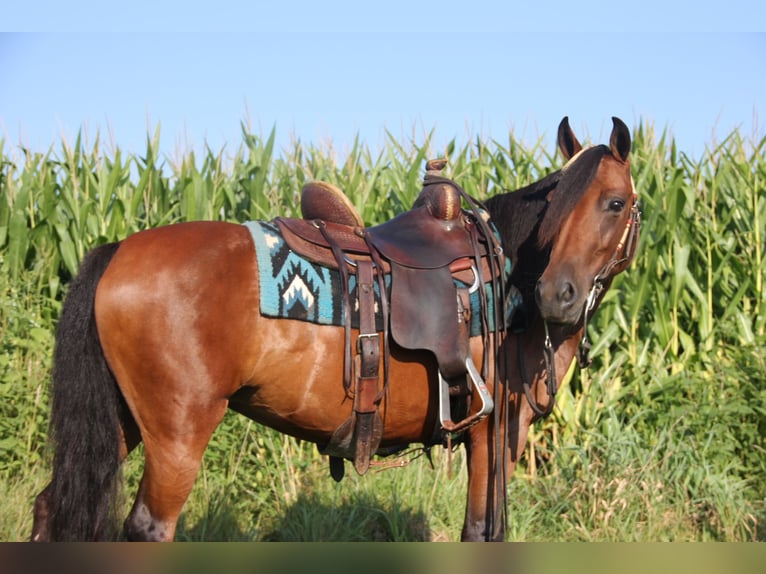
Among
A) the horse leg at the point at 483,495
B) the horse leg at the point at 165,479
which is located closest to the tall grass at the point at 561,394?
the horse leg at the point at 483,495

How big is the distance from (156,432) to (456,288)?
1.45 metres

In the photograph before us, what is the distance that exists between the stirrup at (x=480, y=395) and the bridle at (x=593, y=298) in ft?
1.08

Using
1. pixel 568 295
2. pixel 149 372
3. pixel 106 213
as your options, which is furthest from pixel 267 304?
pixel 106 213

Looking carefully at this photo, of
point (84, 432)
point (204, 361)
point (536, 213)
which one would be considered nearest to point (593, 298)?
point (536, 213)

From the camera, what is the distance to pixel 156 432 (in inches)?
118

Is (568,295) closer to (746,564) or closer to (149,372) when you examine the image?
(746,564)

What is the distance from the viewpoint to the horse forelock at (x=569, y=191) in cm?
Result: 334

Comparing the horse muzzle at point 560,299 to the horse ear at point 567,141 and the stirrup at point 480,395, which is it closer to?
the stirrup at point 480,395

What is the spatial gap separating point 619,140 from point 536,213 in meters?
0.51

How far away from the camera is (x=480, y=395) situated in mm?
3363

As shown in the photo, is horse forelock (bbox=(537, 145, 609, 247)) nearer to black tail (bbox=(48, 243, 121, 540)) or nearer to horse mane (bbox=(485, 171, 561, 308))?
horse mane (bbox=(485, 171, 561, 308))

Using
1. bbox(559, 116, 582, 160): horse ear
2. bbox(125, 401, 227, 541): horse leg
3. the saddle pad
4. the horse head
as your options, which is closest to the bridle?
the horse head

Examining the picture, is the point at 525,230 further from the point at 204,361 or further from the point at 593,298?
the point at 204,361

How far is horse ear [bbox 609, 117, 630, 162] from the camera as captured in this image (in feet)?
11.2
